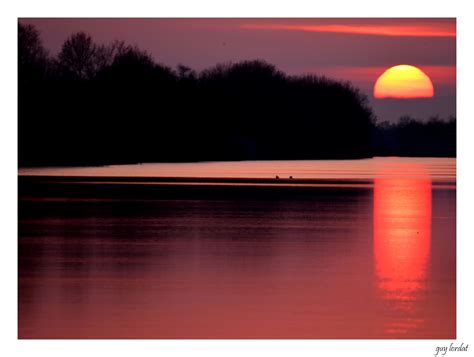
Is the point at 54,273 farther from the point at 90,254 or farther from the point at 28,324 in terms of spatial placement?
the point at 28,324

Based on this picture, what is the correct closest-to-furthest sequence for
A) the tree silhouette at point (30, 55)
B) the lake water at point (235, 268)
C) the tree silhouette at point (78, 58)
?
the lake water at point (235, 268) → the tree silhouette at point (30, 55) → the tree silhouette at point (78, 58)

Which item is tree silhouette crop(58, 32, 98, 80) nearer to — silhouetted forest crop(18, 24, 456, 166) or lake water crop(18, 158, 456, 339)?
silhouetted forest crop(18, 24, 456, 166)

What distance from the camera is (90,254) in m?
14.2

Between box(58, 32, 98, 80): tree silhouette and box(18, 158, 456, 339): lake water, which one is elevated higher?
box(58, 32, 98, 80): tree silhouette

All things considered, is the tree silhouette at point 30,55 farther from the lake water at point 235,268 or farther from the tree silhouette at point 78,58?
the lake water at point 235,268

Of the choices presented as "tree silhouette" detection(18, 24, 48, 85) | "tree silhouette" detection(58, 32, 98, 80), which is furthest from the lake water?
"tree silhouette" detection(58, 32, 98, 80)

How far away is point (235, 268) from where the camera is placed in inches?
510

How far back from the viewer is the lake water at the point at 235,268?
9.81 metres

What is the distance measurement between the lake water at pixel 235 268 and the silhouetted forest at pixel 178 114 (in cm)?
2645

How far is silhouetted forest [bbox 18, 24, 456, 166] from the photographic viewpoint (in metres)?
52.7

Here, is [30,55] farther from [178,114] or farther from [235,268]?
[235,268]

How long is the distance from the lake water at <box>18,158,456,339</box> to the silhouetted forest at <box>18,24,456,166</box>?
86.8 ft

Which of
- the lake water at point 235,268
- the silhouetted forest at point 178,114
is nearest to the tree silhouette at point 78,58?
the silhouetted forest at point 178,114
